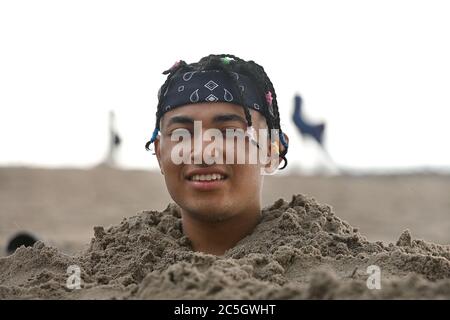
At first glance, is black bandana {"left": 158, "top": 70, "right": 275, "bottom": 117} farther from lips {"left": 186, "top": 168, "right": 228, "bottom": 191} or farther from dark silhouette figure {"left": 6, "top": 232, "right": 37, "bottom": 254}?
dark silhouette figure {"left": 6, "top": 232, "right": 37, "bottom": 254}

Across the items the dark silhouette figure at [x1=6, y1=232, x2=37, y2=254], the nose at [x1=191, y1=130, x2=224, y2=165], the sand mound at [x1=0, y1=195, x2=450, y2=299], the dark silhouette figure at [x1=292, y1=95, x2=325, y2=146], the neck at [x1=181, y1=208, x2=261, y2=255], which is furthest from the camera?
the dark silhouette figure at [x1=292, y1=95, x2=325, y2=146]

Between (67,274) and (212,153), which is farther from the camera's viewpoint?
(212,153)

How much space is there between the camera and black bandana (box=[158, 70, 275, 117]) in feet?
9.56

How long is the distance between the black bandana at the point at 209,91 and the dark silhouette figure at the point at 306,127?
9.94m

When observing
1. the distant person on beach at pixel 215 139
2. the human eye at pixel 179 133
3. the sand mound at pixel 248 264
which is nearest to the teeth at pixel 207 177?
the distant person on beach at pixel 215 139

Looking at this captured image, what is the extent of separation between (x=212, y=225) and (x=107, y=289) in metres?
0.81

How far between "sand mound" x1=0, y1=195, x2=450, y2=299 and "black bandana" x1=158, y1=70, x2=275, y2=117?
0.52m

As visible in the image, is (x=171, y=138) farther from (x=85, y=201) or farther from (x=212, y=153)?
(x=85, y=201)

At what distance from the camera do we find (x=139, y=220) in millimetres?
3295

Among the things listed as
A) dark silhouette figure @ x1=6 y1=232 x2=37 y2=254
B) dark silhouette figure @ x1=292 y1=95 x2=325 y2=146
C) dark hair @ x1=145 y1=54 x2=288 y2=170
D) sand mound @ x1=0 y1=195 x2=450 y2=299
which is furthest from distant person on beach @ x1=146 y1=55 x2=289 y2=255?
dark silhouette figure @ x1=292 y1=95 x2=325 y2=146

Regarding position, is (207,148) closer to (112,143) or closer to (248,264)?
(248,264)

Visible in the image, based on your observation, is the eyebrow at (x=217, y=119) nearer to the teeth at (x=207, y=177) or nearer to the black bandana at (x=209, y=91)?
the black bandana at (x=209, y=91)
